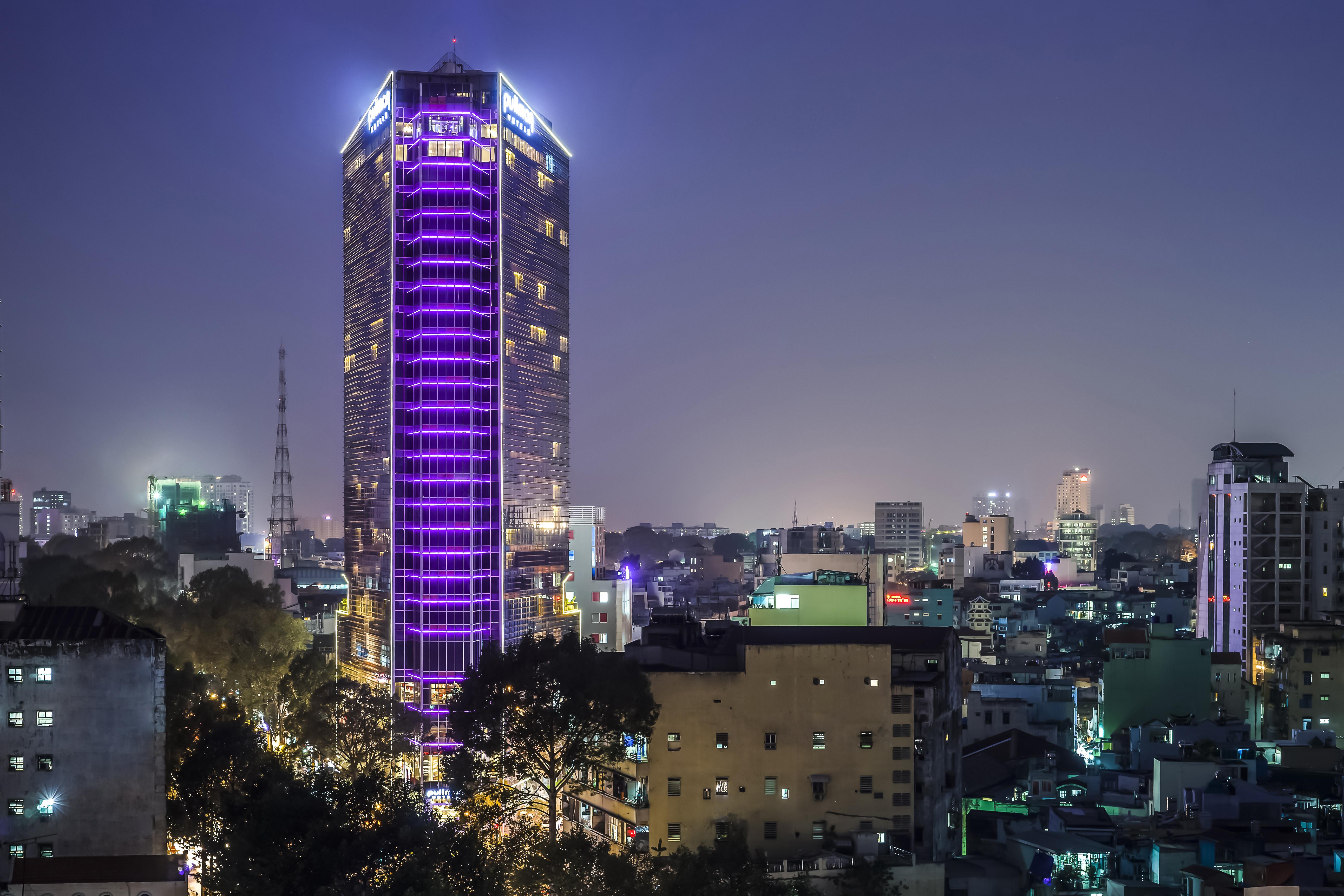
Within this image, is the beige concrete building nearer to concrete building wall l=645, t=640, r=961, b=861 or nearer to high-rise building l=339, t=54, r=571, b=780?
concrete building wall l=645, t=640, r=961, b=861

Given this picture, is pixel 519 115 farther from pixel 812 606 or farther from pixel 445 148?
pixel 812 606

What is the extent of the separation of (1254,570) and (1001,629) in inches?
1378

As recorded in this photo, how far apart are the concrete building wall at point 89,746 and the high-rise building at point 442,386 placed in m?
30.6

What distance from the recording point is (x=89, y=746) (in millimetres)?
39281

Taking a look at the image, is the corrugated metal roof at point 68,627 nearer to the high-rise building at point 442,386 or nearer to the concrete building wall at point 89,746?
the concrete building wall at point 89,746

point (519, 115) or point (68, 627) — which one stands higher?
point (519, 115)

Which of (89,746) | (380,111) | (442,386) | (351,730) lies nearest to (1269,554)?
(442,386)

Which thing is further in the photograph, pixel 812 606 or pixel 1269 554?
pixel 1269 554

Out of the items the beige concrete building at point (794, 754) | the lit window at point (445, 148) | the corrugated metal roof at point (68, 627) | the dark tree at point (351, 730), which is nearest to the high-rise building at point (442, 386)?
the lit window at point (445, 148)

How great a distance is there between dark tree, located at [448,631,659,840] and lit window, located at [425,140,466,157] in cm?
4275

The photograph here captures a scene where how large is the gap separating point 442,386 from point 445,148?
1668 centimetres

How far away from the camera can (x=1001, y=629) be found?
4402 inches

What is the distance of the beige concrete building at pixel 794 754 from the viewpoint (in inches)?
1699

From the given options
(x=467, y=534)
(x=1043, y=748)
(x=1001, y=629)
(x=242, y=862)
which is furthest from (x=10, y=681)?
(x=1001, y=629)
